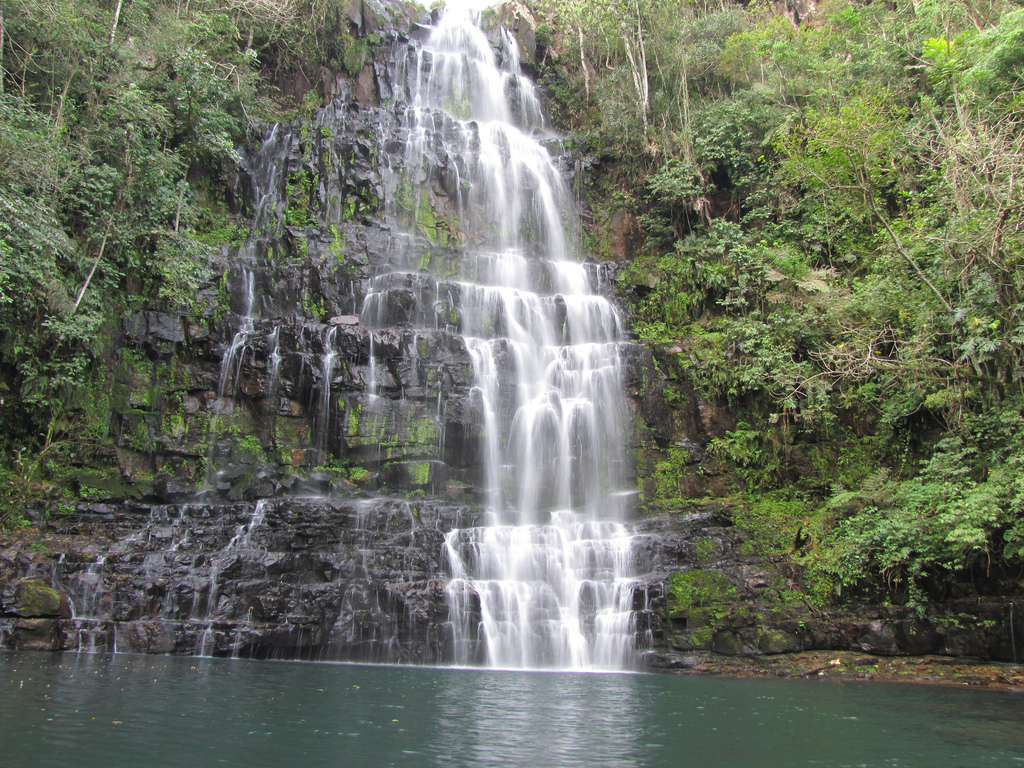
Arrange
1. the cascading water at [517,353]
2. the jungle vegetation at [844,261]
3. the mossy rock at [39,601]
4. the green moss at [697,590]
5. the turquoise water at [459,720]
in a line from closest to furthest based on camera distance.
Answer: the turquoise water at [459,720]
the mossy rock at [39,601]
the jungle vegetation at [844,261]
the green moss at [697,590]
the cascading water at [517,353]

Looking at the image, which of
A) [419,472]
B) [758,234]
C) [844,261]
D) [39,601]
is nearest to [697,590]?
[419,472]

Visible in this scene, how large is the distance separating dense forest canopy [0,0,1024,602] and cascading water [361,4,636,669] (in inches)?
79.1

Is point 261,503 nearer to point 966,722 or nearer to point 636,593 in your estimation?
point 636,593

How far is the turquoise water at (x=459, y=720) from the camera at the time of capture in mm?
6066

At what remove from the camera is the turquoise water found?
239 inches

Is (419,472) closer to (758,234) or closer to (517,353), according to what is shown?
(517,353)

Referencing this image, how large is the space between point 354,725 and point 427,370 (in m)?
11.6

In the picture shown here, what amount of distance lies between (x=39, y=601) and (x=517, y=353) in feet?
40.4

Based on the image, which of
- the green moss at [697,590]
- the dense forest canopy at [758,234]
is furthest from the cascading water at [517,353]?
the dense forest canopy at [758,234]

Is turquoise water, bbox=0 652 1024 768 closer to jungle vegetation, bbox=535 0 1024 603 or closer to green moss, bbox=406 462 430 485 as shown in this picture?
jungle vegetation, bbox=535 0 1024 603

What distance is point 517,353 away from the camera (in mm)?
19141

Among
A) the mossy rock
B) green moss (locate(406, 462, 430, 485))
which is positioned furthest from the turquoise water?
green moss (locate(406, 462, 430, 485))

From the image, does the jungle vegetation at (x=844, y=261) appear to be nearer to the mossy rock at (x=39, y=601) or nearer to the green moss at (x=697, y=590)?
the green moss at (x=697, y=590)

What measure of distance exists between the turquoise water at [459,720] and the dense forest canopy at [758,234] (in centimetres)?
494
